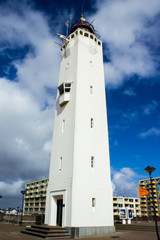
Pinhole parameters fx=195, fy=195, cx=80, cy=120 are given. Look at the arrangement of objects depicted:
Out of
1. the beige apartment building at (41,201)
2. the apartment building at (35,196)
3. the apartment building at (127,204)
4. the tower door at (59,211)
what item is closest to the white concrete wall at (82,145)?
the tower door at (59,211)

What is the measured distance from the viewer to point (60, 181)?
20375mm

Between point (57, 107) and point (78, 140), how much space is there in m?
7.40

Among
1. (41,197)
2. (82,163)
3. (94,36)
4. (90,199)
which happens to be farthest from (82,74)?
(41,197)

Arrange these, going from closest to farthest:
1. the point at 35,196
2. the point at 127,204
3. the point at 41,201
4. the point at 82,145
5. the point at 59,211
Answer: the point at 82,145
the point at 59,211
the point at 41,201
the point at 127,204
the point at 35,196

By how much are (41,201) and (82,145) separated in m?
86.3

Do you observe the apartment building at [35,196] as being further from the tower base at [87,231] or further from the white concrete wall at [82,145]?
the tower base at [87,231]

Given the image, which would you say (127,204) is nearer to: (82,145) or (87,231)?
(87,231)

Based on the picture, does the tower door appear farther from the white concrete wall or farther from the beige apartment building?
the beige apartment building

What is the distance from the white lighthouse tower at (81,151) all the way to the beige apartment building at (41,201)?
82.2m

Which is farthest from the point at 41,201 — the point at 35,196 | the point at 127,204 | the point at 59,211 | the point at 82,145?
the point at 82,145

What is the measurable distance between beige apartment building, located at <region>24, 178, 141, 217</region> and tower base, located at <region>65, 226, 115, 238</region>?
83.8 m

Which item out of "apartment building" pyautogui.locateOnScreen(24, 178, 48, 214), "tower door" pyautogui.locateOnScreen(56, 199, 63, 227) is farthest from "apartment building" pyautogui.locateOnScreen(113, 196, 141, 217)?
"tower door" pyautogui.locateOnScreen(56, 199, 63, 227)

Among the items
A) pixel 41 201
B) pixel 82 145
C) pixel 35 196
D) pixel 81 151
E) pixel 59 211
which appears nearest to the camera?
pixel 81 151

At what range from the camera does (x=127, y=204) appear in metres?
102
